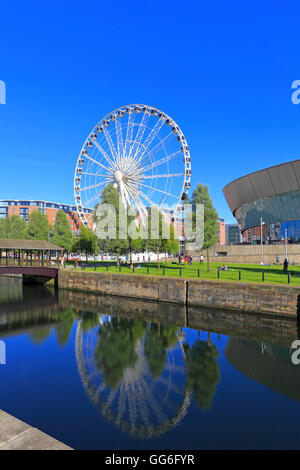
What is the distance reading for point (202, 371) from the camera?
13008 millimetres

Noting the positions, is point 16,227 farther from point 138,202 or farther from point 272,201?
point 272,201

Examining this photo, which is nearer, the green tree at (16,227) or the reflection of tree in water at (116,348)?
the reflection of tree in water at (116,348)

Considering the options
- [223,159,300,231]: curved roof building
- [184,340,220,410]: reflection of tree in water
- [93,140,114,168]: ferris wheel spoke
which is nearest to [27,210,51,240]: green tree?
[93,140,114,168]: ferris wheel spoke

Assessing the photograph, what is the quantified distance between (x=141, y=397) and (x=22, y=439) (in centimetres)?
629

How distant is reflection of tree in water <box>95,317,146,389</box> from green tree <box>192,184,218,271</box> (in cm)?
1600

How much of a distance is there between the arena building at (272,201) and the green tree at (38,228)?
137ft

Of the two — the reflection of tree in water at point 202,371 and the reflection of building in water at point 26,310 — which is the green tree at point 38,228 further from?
the reflection of tree in water at point 202,371

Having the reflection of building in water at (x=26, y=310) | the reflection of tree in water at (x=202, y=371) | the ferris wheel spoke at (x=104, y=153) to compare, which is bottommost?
the reflection of building in water at (x=26, y=310)

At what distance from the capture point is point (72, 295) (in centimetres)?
3391

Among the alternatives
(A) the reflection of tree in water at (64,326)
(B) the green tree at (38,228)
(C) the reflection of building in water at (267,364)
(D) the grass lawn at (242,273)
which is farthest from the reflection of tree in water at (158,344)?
(B) the green tree at (38,228)

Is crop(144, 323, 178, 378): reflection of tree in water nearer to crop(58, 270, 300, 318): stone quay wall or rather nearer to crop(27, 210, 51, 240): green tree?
crop(58, 270, 300, 318): stone quay wall

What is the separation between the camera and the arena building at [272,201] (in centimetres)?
5506

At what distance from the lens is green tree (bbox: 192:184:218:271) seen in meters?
35.0
